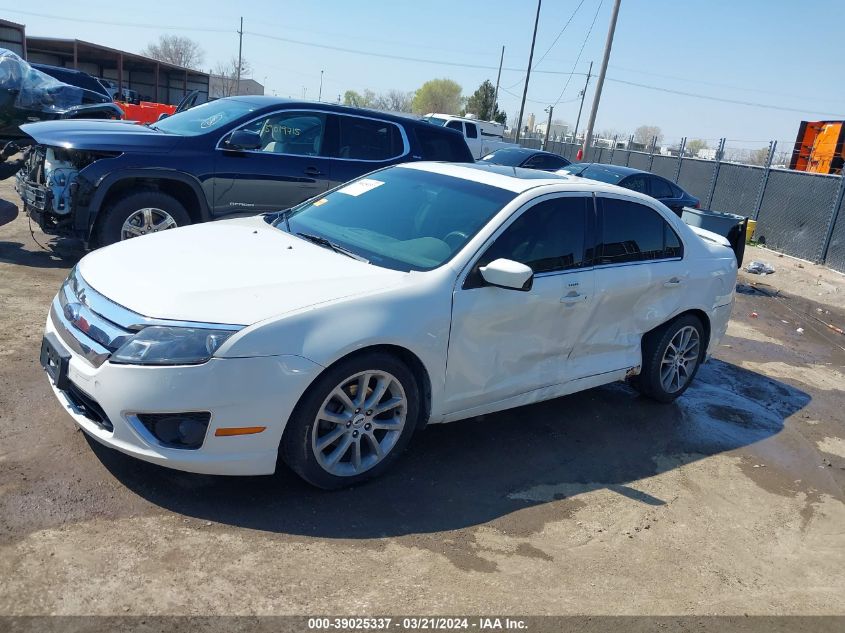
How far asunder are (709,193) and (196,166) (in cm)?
1677

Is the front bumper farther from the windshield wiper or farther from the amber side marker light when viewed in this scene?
the windshield wiper

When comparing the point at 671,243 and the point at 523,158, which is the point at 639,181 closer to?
the point at 523,158

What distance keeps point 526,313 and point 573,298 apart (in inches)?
18.0

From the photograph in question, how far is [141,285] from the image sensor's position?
3549mm

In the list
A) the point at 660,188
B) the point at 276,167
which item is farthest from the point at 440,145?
the point at 660,188

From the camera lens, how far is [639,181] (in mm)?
14133

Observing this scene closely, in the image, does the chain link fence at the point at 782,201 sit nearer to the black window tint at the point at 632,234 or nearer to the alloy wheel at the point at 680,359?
the alloy wheel at the point at 680,359

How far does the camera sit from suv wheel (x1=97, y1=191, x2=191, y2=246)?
667 centimetres

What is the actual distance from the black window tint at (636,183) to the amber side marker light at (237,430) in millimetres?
11797

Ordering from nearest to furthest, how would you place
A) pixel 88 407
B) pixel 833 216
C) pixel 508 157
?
pixel 88 407, pixel 833 216, pixel 508 157

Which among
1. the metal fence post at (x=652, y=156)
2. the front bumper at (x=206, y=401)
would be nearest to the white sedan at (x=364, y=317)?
the front bumper at (x=206, y=401)

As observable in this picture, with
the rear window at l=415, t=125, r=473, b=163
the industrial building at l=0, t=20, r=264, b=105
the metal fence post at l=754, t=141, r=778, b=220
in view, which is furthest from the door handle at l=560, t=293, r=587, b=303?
the industrial building at l=0, t=20, r=264, b=105

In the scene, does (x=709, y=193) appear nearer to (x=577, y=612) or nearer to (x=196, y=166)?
(x=196, y=166)

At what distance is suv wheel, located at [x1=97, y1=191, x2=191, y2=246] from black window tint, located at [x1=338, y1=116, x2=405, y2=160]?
1.96 metres
